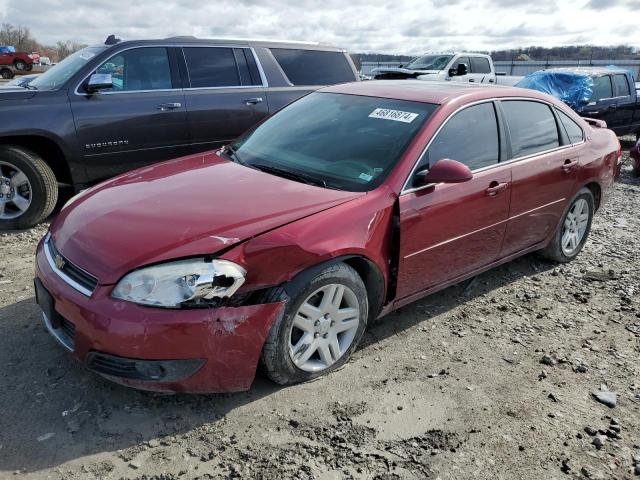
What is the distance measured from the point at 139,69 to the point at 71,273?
3.67m

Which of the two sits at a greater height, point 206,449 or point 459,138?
point 459,138

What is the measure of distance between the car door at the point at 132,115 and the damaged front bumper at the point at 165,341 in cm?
314

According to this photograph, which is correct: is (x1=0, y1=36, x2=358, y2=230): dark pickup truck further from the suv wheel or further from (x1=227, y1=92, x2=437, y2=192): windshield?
(x1=227, y1=92, x2=437, y2=192): windshield

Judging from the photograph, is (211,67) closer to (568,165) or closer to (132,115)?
(132,115)

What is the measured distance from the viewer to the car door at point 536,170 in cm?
406

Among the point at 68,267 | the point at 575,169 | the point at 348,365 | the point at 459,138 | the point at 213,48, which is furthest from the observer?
the point at 213,48

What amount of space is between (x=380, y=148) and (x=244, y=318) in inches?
58.0

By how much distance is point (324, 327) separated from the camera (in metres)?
2.99

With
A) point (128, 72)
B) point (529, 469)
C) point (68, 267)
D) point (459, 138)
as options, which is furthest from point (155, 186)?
point (128, 72)

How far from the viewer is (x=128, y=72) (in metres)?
5.71

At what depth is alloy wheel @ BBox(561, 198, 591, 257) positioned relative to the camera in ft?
16.1

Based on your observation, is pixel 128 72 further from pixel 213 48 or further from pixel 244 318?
pixel 244 318

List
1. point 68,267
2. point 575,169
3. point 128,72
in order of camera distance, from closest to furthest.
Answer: point 68,267, point 575,169, point 128,72

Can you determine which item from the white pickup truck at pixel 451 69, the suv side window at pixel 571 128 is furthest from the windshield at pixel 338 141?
the white pickup truck at pixel 451 69
